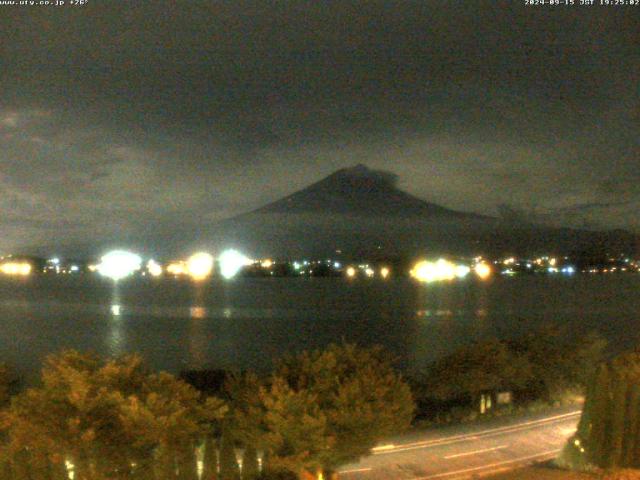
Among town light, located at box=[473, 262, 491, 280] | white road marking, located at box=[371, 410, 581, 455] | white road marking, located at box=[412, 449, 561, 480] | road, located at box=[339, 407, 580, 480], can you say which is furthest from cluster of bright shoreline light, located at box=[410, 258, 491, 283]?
white road marking, located at box=[412, 449, 561, 480]

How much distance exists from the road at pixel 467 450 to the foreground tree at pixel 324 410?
1.25 m

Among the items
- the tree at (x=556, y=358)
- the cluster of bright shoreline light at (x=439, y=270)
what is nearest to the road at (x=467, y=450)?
the tree at (x=556, y=358)

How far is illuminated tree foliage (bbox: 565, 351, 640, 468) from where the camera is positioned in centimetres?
920

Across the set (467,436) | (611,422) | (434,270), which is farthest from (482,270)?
(611,422)

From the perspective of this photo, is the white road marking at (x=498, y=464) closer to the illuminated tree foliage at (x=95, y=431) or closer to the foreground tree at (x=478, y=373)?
the illuminated tree foliage at (x=95, y=431)

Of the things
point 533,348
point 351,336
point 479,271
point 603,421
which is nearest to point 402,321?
point 351,336

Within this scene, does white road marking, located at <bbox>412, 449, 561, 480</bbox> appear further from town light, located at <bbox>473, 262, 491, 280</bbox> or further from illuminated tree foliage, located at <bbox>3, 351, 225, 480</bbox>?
town light, located at <bbox>473, 262, 491, 280</bbox>

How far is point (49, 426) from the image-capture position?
7238mm

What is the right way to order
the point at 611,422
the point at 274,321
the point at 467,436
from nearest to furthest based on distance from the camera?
the point at 611,422 → the point at 467,436 → the point at 274,321

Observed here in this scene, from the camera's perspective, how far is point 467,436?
1292cm

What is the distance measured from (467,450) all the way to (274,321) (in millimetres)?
51916

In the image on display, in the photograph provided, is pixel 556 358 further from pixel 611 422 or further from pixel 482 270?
pixel 482 270

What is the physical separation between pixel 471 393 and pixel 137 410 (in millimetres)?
12356

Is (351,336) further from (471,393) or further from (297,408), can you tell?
(297,408)
